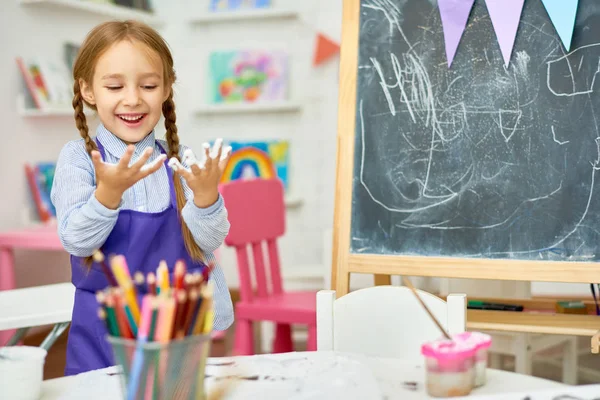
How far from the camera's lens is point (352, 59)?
218cm

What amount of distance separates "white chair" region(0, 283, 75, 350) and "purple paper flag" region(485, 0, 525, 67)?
1.35m

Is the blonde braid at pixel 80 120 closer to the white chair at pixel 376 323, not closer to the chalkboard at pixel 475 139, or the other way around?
the white chair at pixel 376 323

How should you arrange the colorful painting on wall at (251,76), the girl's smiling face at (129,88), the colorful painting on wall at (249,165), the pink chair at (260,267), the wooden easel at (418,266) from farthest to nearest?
the colorful painting on wall at (251,76)
the colorful painting on wall at (249,165)
the pink chair at (260,267)
the wooden easel at (418,266)
the girl's smiling face at (129,88)

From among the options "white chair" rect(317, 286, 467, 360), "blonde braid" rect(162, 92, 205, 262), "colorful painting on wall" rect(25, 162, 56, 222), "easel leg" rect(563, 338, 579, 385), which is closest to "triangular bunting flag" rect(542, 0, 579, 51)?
"white chair" rect(317, 286, 467, 360)

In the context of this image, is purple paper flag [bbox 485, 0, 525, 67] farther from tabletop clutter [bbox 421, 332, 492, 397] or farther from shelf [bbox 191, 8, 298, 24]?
shelf [bbox 191, 8, 298, 24]

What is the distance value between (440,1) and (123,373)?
148cm

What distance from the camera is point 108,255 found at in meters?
1.58

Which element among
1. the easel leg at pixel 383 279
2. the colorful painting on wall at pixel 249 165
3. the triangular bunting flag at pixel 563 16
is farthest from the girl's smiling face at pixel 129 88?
the colorful painting on wall at pixel 249 165

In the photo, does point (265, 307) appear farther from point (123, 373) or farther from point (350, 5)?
point (123, 373)

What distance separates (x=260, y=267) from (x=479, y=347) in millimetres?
2021

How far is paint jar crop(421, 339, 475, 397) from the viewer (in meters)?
1.14

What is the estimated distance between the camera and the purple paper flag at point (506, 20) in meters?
2.06

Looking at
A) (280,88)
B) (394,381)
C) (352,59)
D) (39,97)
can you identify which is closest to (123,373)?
(394,381)

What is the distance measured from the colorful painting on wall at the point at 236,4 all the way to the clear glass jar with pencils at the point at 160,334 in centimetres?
398
